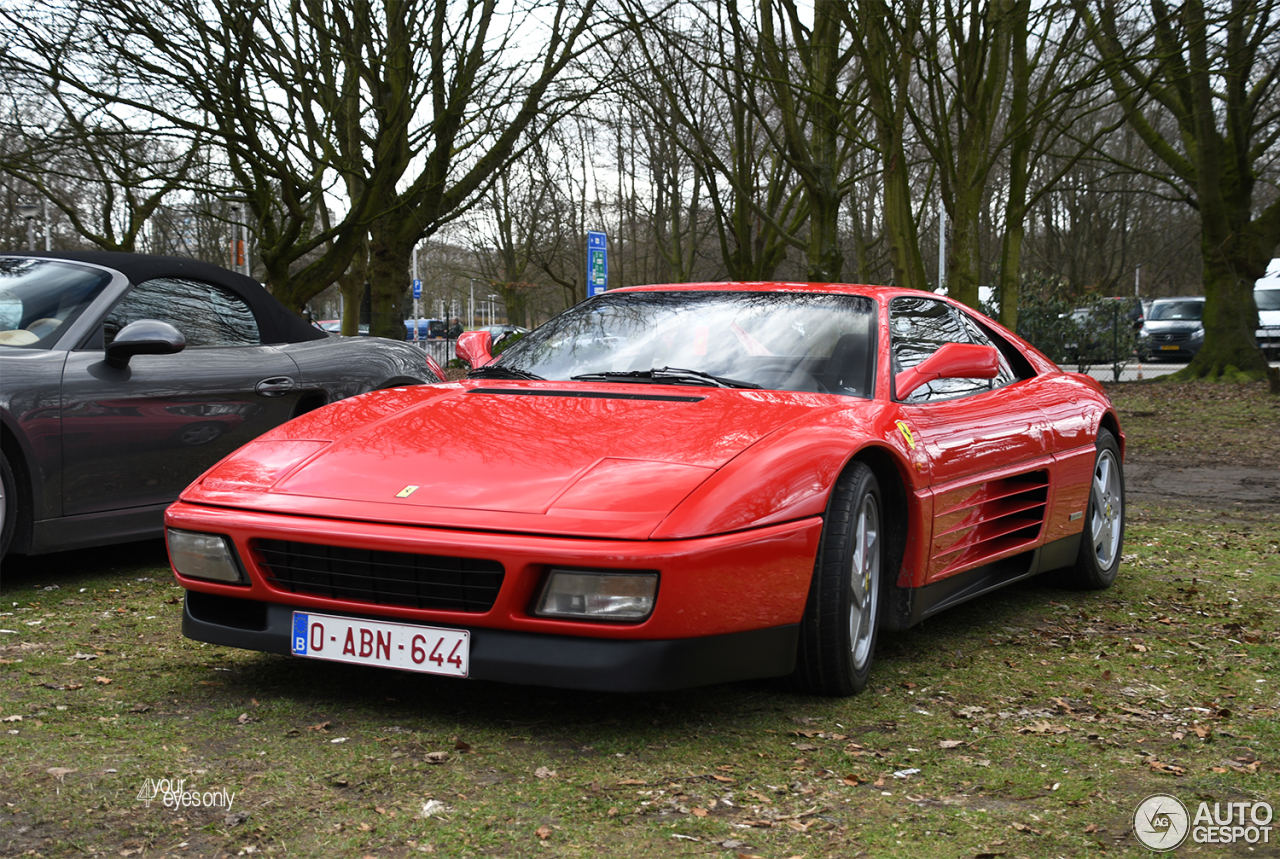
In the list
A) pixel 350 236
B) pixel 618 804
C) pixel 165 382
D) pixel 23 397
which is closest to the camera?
pixel 618 804

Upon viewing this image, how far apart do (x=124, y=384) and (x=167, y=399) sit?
0.71ft

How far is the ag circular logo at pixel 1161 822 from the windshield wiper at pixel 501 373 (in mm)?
2383

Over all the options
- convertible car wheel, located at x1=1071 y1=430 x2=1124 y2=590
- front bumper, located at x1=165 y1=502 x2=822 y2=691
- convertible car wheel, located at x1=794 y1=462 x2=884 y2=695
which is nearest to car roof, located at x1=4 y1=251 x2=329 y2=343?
front bumper, located at x1=165 y1=502 x2=822 y2=691

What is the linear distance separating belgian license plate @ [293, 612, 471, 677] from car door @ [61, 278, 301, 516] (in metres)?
2.15

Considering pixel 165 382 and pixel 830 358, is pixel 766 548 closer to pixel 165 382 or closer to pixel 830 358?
pixel 830 358

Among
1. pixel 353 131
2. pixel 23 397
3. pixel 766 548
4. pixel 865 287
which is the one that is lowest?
pixel 766 548

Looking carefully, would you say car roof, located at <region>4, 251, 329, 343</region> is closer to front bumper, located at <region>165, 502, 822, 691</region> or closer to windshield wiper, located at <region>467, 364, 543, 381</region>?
windshield wiper, located at <region>467, 364, 543, 381</region>

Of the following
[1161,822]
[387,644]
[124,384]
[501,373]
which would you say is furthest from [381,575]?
[124,384]

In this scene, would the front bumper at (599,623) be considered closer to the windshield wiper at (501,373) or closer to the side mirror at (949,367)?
the side mirror at (949,367)

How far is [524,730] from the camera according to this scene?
3.34m

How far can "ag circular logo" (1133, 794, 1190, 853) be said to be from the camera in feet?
8.84

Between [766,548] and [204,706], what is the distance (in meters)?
1.60

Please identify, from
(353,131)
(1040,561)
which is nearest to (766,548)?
(1040,561)

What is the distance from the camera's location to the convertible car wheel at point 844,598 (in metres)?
3.53
